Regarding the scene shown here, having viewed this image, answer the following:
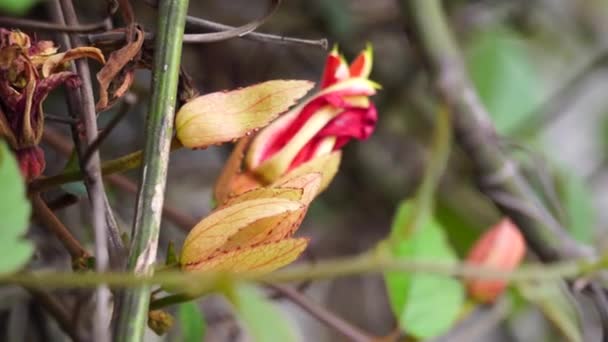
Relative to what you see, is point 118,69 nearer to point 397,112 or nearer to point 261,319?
point 261,319

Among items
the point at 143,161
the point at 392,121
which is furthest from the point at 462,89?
the point at 392,121

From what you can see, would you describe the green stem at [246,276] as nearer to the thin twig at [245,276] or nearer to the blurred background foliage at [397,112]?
the thin twig at [245,276]

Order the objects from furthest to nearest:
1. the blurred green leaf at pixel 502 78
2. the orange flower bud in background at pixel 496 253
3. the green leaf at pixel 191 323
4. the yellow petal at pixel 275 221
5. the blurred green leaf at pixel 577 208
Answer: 1. the blurred green leaf at pixel 502 78
2. the blurred green leaf at pixel 577 208
3. the orange flower bud in background at pixel 496 253
4. the green leaf at pixel 191 323
5. the yellow petal at pixel 275 221

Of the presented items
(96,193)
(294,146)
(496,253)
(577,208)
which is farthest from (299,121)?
(577,208)

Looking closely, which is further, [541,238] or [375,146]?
[375,146]

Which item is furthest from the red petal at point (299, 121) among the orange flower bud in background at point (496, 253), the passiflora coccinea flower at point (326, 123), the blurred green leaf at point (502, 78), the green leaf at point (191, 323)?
the blurred green leaf at point (502, 78)

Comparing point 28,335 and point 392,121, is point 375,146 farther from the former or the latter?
point 28,335

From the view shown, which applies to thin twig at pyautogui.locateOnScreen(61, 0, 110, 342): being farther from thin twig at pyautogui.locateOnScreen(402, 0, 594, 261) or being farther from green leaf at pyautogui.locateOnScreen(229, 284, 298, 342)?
thin twig at pyautogui.locateOnScreen(402, 0, 594, 261)
